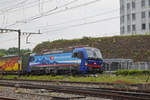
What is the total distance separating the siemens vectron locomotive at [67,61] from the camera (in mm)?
29266

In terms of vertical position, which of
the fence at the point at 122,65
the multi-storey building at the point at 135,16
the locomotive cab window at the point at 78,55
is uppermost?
the multi-storey building at the point at 135,16

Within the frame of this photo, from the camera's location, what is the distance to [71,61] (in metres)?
30.5

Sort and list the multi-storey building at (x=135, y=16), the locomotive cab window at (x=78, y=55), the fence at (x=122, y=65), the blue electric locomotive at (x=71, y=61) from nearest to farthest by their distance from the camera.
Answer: the blue electric locomotive at (x=71, y=61)
the locomotive cab window at (x=78, y=55)
the fence at (x=122, y=65)
the multi-storey building at (x=135, y=16)

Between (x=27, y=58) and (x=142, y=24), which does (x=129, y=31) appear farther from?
(x=27, y=58)

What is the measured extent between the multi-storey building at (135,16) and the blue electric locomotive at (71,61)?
4049cm

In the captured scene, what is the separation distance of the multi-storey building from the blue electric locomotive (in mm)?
40488

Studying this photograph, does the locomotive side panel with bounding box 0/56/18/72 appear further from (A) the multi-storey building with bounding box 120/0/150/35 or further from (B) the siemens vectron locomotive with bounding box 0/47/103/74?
(A) the multi-storey building with bounding box 120/0/150/35

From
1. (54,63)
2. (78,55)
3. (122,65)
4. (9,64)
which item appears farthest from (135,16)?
(78,55)

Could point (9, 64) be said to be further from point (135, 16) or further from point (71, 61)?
point (135, 16)

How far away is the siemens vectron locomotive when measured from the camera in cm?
2927

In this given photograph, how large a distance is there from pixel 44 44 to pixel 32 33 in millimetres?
26958

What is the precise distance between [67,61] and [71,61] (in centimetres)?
74

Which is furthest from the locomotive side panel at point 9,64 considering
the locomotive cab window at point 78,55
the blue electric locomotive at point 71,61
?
the locomotive cab window at point 78,55

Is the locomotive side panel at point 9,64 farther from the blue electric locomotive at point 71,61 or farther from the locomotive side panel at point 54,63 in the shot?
the blue electric locomotive at point 71,61
